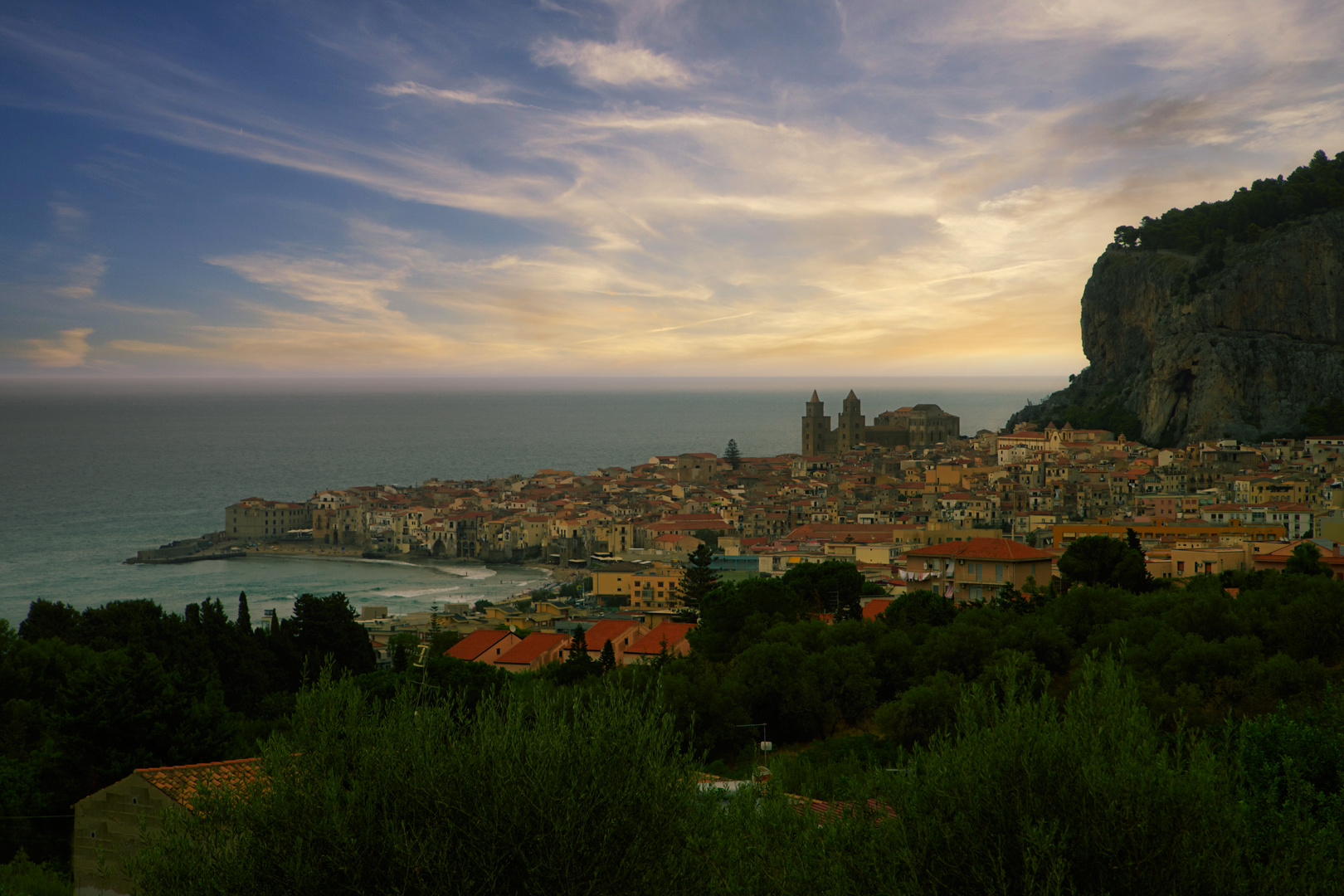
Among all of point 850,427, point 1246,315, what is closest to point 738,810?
point 1246,315

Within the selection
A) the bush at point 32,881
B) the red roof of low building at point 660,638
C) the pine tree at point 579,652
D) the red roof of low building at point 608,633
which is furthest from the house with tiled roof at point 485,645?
the bush at point 32,881

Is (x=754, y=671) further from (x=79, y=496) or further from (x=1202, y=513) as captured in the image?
(x=79, y=496)

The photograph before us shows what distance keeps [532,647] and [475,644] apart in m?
1.29

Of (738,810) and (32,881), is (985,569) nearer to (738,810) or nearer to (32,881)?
(32,881)

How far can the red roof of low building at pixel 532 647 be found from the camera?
21.2 metres

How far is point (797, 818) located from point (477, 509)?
181ft

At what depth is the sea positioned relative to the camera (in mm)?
41781

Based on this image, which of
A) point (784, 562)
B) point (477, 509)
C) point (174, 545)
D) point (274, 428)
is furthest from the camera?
point (274, 428)

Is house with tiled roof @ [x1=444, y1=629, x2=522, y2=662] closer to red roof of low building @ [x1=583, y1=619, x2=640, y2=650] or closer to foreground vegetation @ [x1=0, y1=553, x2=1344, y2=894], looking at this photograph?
red roof of low building @ [x1=583, y1=619, x2=640, y2=650]

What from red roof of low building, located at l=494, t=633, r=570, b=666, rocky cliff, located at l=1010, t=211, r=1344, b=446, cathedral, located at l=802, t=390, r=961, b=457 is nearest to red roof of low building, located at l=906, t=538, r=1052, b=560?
red roof of low building, located at l=494, t=633, r=570, b=666

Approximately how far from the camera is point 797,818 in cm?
394

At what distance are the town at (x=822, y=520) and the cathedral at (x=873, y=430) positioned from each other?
3.58 meters

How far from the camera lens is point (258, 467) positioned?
89.2m

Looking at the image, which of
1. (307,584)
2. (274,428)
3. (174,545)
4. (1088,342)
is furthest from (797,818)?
(274,428)
